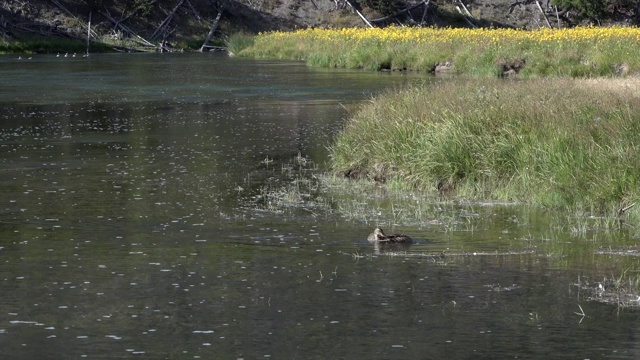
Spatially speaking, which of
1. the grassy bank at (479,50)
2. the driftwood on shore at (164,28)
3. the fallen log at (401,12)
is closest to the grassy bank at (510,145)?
the grassy bank at (479,50)

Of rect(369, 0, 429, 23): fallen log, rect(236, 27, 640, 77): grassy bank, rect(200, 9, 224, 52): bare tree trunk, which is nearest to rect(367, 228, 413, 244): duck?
rect(236, 27, 640, 77): grassy bank

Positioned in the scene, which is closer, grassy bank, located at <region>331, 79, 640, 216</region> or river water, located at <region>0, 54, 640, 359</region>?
river water, located at <region>0, 54, 640, 359</region>

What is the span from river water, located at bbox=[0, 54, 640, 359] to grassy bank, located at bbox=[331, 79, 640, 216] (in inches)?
30.9

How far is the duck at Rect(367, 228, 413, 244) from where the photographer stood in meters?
13.5

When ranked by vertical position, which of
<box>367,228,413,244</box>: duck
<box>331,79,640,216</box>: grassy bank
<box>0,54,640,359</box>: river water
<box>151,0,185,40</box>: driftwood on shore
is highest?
<box>151,0,185,40</box>: driftwood on shore

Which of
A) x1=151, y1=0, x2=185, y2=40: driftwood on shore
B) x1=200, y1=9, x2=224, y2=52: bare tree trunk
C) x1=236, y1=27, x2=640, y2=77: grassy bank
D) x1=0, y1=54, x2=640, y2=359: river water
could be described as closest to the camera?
x1=0, y1=54, x2=640, y2=359: river water

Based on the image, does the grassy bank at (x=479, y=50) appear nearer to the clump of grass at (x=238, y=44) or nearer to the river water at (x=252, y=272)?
the clump of grass at (x=238, y=44)

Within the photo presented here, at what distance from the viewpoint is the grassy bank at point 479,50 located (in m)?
36.0

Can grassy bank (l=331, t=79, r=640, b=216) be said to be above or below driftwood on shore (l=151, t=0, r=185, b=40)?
below

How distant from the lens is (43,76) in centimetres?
4191

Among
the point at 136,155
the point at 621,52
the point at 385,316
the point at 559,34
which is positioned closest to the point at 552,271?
the point at 385,316

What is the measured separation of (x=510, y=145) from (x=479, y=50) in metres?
23.9

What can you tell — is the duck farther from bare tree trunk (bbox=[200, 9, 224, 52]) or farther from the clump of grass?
bare tree trunk (bbox=[200, 9, 224, 52])

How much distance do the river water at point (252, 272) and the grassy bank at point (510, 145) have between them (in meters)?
0.78
